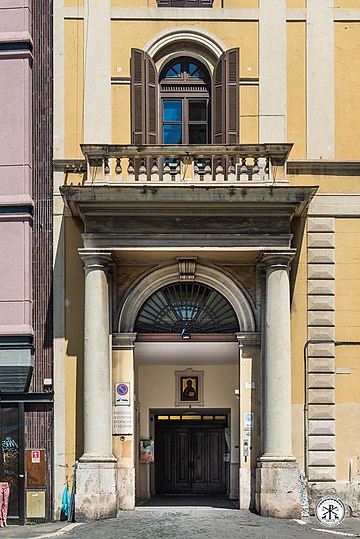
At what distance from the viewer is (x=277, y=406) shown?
67.0 feet

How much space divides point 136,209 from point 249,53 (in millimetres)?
4808

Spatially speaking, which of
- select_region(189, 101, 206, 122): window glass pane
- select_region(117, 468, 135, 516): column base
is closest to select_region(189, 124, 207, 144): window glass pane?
select_region(189, 101, 206, 122): window glass pane

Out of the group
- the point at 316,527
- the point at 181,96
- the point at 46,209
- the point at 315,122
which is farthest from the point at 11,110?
the point at 316,527

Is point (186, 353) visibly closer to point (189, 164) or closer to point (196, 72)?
point (189, 164)

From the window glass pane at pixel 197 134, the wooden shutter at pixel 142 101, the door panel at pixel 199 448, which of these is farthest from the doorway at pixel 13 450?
the door panel at pixel 199 448

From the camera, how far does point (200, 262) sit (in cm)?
2148

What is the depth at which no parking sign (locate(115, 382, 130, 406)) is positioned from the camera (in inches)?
838

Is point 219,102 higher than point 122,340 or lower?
higher

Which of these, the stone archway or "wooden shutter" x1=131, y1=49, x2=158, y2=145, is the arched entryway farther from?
"wooden shutter" x1=131, y1=49, x2=158, y2=145

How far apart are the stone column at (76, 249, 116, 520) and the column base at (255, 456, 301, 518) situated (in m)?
3.17

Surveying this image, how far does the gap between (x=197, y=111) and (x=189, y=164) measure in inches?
79.9

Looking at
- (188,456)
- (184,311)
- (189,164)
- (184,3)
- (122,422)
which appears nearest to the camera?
(189,164)

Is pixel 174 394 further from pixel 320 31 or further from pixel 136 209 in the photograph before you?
pixel 320 31

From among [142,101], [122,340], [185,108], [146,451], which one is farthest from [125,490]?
[185,108]
